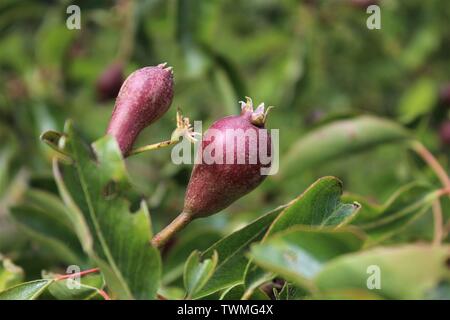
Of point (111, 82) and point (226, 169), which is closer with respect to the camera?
point (226, 169)

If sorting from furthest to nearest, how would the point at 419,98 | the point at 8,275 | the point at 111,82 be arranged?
the point at 419,98
the point at 111,82
the point at 8,275

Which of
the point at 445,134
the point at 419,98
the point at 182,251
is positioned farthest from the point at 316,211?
the point at 419,98

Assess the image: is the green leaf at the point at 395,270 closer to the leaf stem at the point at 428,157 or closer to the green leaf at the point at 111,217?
the green leaf at the point at 111,217

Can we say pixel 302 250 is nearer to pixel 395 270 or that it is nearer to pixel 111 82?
pixel 395 270

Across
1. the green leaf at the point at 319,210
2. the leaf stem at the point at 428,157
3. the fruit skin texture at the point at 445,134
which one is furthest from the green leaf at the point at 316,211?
the fruit skin texture at the point at 445,134

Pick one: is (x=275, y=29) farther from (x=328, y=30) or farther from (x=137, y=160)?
(x=137, y=160)

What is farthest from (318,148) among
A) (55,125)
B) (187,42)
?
(55,125)
